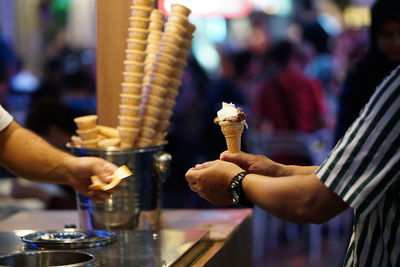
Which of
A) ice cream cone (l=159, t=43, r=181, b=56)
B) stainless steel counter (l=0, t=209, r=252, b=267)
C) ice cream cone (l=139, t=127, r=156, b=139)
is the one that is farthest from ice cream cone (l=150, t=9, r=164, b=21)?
stainless steel counter (l=0, t=209, r=252, b=267)

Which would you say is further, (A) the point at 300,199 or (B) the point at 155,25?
(B) the point at 155,25

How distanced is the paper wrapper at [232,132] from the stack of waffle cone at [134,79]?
72 centimetres

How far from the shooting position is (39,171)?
3.07m

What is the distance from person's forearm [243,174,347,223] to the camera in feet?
6.67

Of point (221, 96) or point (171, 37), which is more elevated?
point (171, 37)

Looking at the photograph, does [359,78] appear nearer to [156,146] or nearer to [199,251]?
[156,146]

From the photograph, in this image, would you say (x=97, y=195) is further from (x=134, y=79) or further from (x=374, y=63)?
(x=374, y=63)

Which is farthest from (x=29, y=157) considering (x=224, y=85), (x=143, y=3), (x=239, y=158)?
(x=224, y=85)

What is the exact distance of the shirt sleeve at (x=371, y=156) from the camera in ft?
6.40

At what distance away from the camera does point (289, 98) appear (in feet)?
27.6

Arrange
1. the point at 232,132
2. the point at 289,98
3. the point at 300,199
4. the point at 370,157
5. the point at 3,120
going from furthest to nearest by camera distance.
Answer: the point at 289,98
the point at 3,120
the point at 232,132
the point at 300,199
the point at 370,157

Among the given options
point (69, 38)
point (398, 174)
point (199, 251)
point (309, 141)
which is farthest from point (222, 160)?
point (69, 38)

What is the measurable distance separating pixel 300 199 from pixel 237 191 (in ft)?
0.80

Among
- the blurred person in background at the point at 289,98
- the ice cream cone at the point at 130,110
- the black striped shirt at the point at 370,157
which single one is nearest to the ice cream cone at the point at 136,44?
the ice cream cone at the point at 130,110
